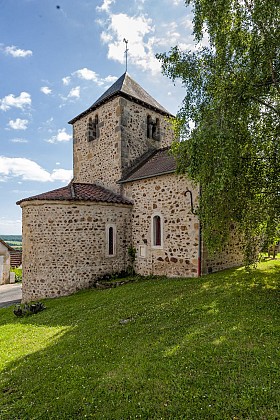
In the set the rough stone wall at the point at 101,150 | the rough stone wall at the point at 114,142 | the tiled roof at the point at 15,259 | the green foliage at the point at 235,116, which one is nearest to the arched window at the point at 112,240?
the rough stone wall at the point at 114,142

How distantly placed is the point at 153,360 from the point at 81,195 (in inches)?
374

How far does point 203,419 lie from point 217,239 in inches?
195

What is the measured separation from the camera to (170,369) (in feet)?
14.3

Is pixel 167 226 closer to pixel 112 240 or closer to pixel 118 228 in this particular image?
pixel 118 228

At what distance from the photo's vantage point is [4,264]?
24.1 metres

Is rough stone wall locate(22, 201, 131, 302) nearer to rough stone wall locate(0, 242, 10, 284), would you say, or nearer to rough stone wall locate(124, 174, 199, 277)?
rough stone wall locate(124, 174, 199, 277)

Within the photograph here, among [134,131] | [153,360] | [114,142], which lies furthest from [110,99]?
[153,360]

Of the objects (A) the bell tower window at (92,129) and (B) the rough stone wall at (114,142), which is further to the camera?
(A) the bell tower window at (92,129)

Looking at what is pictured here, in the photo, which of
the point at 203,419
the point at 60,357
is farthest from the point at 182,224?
the point at 203,419

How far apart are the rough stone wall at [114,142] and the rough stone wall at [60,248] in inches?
135

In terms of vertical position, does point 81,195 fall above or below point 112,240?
above

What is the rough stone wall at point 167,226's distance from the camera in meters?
11.2

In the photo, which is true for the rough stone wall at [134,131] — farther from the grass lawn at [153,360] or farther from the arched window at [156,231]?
the grass lawn at [153,360]

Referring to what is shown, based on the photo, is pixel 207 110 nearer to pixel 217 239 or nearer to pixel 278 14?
pixel 278 14
